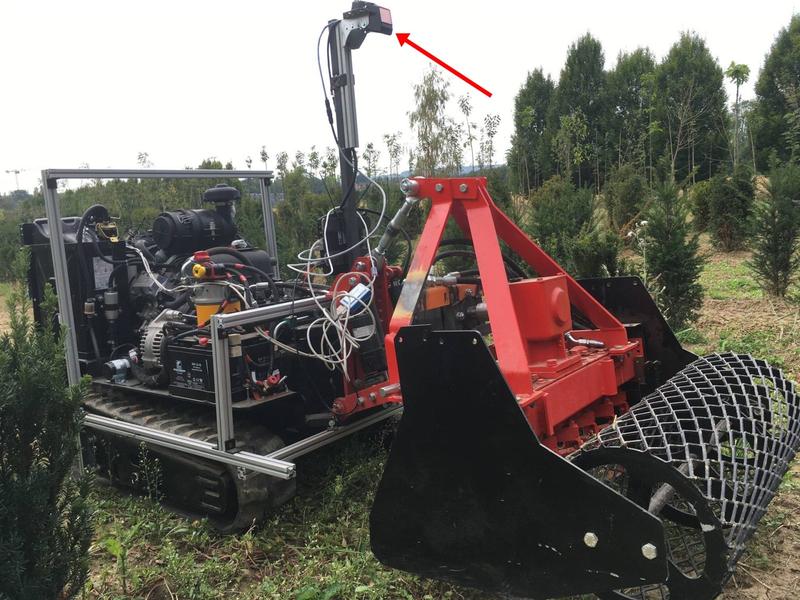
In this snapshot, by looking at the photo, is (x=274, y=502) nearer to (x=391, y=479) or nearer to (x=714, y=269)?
(x=391, y=479)

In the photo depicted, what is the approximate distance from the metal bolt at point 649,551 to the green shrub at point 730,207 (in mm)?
11620

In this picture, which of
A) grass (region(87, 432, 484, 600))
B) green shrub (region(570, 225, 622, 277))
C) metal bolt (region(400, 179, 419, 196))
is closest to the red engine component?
metal bolt (region(400, 179, 419, 196))

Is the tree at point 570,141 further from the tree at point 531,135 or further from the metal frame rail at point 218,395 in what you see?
the metal frame rail at point 218,395

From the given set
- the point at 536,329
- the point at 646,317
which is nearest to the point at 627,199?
the point at 646,317

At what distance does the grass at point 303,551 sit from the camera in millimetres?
2924

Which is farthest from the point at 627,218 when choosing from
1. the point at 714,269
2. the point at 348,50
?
the point at 348,50

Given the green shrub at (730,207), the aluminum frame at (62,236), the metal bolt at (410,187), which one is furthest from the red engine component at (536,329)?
the green shrub at (730,207)

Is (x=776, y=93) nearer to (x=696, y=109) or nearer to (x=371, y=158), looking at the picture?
(x=696, y=109)

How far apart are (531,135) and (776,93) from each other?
774 centimetres

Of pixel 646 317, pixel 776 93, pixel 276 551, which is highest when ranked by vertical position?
pixel 776 93

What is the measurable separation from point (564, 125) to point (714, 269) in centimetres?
850

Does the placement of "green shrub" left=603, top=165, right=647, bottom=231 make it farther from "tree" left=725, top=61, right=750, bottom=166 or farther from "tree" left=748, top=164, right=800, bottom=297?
"tree" left=748, top=164, right=800, bottom=297

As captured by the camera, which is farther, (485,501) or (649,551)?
(485,501)

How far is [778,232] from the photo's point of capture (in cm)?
827
